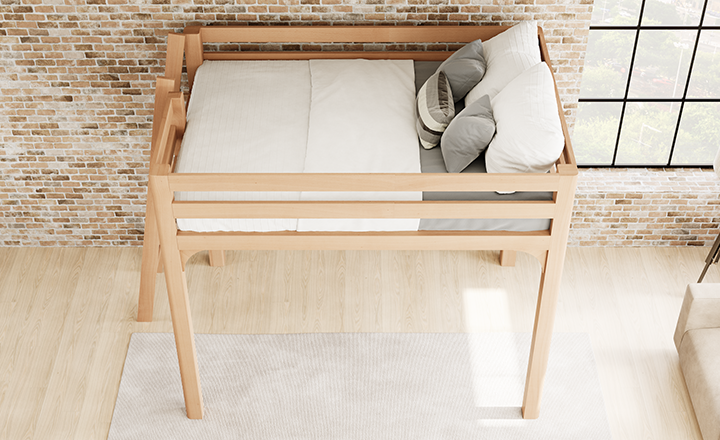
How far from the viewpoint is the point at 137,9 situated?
343 centimetres

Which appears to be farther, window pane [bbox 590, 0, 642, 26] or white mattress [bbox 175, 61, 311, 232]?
window pane [bbox 590, 0, 642, 26]

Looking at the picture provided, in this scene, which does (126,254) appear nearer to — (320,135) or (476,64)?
(320,135)

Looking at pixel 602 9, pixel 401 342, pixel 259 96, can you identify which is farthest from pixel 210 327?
pixel 602 9

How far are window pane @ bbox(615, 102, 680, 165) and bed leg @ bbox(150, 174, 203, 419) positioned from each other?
3.14 meters

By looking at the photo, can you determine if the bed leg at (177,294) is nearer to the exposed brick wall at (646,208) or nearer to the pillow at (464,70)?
the pillow at (464,70)

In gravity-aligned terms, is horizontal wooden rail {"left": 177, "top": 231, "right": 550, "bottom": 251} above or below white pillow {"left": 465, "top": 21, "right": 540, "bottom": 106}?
below

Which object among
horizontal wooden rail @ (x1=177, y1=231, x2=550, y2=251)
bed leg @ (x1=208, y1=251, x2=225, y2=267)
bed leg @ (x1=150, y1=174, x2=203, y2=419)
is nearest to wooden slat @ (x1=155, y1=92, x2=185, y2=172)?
bed leg @ (x1=150, y1=174, x2=203, y2=419)

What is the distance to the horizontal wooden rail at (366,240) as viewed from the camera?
2.71 metres

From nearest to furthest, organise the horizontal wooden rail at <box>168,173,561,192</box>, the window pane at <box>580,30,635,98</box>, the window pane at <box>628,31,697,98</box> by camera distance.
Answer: the horizontal wooden rail at <box>168,173,561,192</box> → the window pane at <box>628,31,697,98</box> → the window pane at <box>580,30,635,98</box>

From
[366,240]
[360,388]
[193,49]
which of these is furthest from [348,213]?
[193,49]

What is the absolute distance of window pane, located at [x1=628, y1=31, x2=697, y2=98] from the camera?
14.0 feet

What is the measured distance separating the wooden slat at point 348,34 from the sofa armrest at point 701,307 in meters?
1.64

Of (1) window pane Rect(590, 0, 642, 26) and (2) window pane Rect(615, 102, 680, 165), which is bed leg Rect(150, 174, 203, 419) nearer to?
(1) window pane Rect(590, 0, 642, 26)

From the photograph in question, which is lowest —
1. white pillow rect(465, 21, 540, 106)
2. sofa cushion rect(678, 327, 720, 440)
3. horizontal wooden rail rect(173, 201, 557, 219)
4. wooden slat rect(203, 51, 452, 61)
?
sofa cushion rect(678, 327, 720, 440)
